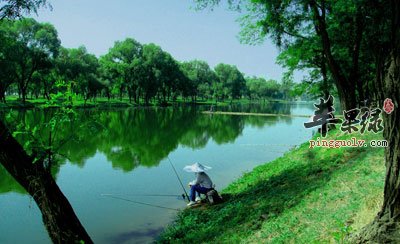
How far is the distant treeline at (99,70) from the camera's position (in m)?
53.8

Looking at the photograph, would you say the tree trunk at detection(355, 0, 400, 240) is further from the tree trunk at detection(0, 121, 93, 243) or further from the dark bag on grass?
Answer: the dark bag on grass

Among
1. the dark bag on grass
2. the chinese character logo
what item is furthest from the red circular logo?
the chinese character logo

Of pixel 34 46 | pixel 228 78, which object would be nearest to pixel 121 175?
pixel 34 46

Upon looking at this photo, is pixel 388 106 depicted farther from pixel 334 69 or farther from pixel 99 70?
pixel 99 70

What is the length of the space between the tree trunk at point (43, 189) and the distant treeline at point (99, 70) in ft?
4.18

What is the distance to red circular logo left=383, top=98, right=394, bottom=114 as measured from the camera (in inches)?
170

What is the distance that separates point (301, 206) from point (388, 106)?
4.35 meters

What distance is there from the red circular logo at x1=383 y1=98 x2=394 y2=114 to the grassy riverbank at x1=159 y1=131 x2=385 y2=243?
1809 millimetres

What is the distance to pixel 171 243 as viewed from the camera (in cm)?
876

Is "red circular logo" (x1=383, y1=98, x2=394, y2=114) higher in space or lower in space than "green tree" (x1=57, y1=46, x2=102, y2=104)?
lower

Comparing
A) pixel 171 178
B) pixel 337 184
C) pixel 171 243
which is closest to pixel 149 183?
pixel 171 178

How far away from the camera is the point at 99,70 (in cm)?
7850

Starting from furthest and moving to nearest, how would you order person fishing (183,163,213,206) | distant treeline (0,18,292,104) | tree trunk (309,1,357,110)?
distant treeline (0,18,292,104) < tree trunk (309,1,357,110) < person fishing (183,163,213,206)

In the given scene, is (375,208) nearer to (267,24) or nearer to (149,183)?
(149,183)
